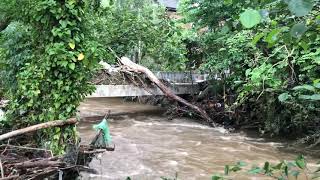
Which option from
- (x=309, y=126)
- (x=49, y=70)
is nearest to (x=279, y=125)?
(x=309, y=126)

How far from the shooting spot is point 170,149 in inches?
365

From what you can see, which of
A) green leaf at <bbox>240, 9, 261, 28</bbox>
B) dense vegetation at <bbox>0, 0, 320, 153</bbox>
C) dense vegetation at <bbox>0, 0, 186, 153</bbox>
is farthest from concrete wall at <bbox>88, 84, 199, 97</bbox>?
green leaf at <bbox>240, 9, 261, 28</bbox>

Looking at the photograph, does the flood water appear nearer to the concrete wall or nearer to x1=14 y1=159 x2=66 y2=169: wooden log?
the concrete wall

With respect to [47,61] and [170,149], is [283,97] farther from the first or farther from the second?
[170,149]

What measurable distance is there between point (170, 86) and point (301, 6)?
12.4m

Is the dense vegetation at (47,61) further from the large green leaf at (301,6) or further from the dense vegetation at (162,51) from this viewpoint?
the large green leaf at (301,6)

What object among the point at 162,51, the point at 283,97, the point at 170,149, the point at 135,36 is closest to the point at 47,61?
the point at 283,97

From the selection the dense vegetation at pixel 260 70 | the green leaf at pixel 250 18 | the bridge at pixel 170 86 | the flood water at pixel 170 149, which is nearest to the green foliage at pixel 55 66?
the flood water at pixel 170 149

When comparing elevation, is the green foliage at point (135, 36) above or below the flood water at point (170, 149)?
above

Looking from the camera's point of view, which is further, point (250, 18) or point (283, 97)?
point (283, 97)

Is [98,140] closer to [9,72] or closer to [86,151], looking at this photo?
[86,151]

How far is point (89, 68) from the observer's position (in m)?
5.56

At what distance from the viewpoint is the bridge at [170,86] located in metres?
12.0

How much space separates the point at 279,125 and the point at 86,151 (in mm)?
6825
